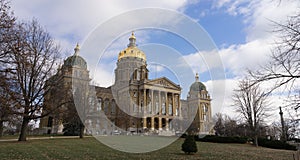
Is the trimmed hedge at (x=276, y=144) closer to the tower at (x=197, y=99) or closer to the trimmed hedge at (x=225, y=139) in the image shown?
the trimmed hedge at (x=225, y=139)

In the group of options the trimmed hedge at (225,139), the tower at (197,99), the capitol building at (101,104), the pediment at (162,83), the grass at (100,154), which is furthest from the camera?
the pediment at (162,83)

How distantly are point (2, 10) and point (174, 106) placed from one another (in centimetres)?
5889

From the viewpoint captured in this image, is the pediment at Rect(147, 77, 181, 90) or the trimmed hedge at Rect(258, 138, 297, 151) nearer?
the trimmed hedge at Rect(258, 138, 297, 151)

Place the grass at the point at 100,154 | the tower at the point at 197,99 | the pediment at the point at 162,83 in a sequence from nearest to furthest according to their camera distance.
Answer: the grass at the point at 100,154, the tower at the point at 197,99, the pediment at the point at 162,83

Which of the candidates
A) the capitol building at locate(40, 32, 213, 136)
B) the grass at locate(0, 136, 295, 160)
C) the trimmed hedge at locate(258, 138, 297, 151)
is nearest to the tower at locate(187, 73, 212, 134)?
the capitol building at locate(40, 32, 213, 136)

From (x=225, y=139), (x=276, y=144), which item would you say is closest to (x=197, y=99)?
(x=276, y=144)

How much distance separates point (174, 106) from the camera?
69125 mm

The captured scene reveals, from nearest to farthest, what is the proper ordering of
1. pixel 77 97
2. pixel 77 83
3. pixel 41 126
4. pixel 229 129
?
pixel 77 97
pixel 77 83
pixel 41 126
pixel 229 129

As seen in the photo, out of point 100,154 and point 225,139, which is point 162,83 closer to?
point 225,139

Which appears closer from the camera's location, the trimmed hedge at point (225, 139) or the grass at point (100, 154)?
the grass at point (100, 154)

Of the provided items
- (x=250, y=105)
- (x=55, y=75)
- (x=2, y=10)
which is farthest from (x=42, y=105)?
(x=250, y=105)

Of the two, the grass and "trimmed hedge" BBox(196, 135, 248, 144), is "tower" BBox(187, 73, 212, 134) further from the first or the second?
"trimmed hedge" BBox(196, 135, 248, 144)

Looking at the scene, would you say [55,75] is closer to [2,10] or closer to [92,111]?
[92,111]

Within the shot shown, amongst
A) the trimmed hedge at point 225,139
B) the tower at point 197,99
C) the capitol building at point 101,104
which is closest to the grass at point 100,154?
the capitol building at point 101,104
